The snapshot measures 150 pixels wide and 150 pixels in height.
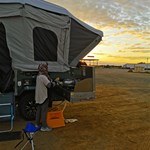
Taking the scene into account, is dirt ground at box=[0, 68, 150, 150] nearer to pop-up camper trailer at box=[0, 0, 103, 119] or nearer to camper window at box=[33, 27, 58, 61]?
pop-up camper trailer at box=[0, 0, 103, 119]

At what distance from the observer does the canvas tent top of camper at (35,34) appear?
22.9ft

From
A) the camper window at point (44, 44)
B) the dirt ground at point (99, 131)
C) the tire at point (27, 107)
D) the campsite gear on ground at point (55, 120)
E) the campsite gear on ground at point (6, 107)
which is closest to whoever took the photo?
the dirt ground at point (99, 131)

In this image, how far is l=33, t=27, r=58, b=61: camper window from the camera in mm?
7371

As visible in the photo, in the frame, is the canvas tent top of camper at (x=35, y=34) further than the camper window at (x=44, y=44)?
No

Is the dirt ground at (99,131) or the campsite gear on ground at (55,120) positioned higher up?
the campsite gear on ground at (55,120)

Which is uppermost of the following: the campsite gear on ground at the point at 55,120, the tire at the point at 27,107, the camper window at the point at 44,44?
the camper window at the point at 44,44

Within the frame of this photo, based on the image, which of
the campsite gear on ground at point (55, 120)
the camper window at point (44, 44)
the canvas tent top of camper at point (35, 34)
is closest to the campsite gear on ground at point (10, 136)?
the campsite gear on ground at point (55, 120)

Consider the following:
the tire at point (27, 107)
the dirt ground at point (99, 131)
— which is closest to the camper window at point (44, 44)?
the tire at point (27, 107)

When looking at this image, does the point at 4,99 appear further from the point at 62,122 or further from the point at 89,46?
the point at 89,46

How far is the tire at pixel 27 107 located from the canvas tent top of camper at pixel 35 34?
31.9 inches

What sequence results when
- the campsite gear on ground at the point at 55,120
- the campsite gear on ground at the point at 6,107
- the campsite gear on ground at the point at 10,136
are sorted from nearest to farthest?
the campsite gear on ground at the point at 10,136
the campsite gear on ground at the point at 6,107
the campsite gear on ground at the point at 55,120

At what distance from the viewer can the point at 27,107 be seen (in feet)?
23.8

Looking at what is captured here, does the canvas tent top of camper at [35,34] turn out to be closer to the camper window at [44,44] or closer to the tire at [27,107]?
the camper window at [44,44]

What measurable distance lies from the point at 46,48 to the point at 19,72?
1.16 meters
